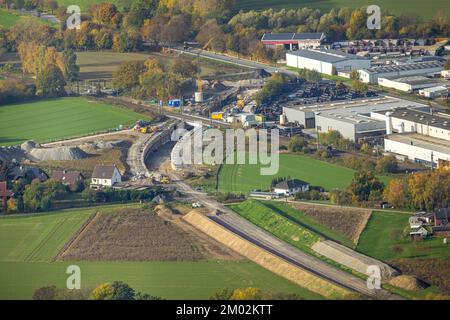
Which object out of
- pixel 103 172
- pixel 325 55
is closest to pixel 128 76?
pixel 325 55

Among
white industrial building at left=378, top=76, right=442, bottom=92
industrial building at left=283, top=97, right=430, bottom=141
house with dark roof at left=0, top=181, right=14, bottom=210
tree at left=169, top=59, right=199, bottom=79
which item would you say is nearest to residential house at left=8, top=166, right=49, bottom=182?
house with dark roof at left=0, top=181, right=14, bottom=210

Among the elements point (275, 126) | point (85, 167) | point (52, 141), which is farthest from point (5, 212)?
point (275, 126)

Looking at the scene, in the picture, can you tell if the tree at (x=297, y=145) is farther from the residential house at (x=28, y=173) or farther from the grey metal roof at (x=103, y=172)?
the residential house at (x=28, y=173)

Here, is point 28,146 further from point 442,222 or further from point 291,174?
point 442,222

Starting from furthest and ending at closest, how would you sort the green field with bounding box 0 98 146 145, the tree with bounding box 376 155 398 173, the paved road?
1. the green field with bounding box 0 98 146 145
2. the tree with bounding box 376 155 398 173
3. the paved road

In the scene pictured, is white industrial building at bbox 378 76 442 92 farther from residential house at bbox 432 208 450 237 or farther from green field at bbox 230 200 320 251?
residential house at bbox 432 208 450 237
